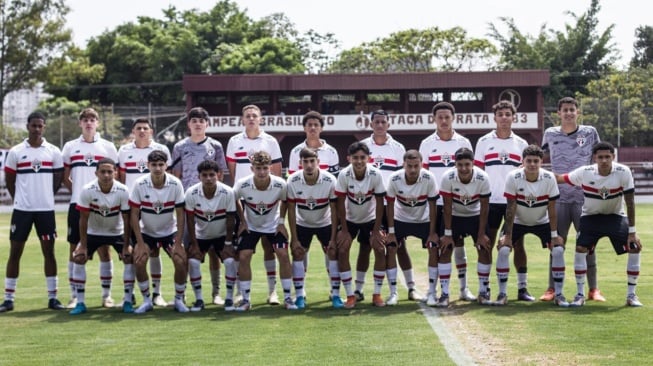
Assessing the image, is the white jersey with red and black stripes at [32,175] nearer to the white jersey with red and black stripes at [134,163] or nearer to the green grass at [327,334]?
the white jersey with red and black stripes at [134,163]

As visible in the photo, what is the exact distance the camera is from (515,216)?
1162 centimetres

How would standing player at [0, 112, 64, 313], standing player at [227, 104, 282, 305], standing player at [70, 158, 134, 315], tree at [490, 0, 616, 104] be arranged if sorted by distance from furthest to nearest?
tree at [490, 0, 616, 104] < standing player at [227, 104, 282, 305] < standing player at [0, 112, 64, 313] < standing player at [70, 158, 134, 315]

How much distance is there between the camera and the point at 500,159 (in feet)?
39.6

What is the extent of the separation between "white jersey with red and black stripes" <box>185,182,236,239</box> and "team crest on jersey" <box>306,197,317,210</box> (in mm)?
858

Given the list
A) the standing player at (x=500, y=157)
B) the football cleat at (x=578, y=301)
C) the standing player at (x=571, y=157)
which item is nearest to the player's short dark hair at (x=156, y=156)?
the standing player at (x=500, y=157)

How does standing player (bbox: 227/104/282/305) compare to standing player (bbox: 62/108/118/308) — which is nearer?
standing player (bbox: 62/108/118/308)

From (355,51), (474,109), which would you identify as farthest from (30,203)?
(355,51)

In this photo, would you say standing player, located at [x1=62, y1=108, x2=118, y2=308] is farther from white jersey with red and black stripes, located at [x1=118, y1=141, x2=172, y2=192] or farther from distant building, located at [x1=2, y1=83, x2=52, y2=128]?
distant building, located at [x1=2, y1=83, x2=52, y2=128]

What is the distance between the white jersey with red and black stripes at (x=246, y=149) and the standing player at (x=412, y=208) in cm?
173

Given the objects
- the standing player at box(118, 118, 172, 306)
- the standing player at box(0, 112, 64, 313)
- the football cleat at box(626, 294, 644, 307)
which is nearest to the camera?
the football cleat at box(626, 294, 644, 307)

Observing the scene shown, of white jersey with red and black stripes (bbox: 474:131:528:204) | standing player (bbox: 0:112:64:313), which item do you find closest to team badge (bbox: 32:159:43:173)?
standing player (bbox: 0:112:64:313)

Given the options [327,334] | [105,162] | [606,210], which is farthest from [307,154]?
[606,210]

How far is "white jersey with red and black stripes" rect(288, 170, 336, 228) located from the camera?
11562 mm

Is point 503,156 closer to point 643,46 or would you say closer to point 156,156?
point 156,156
